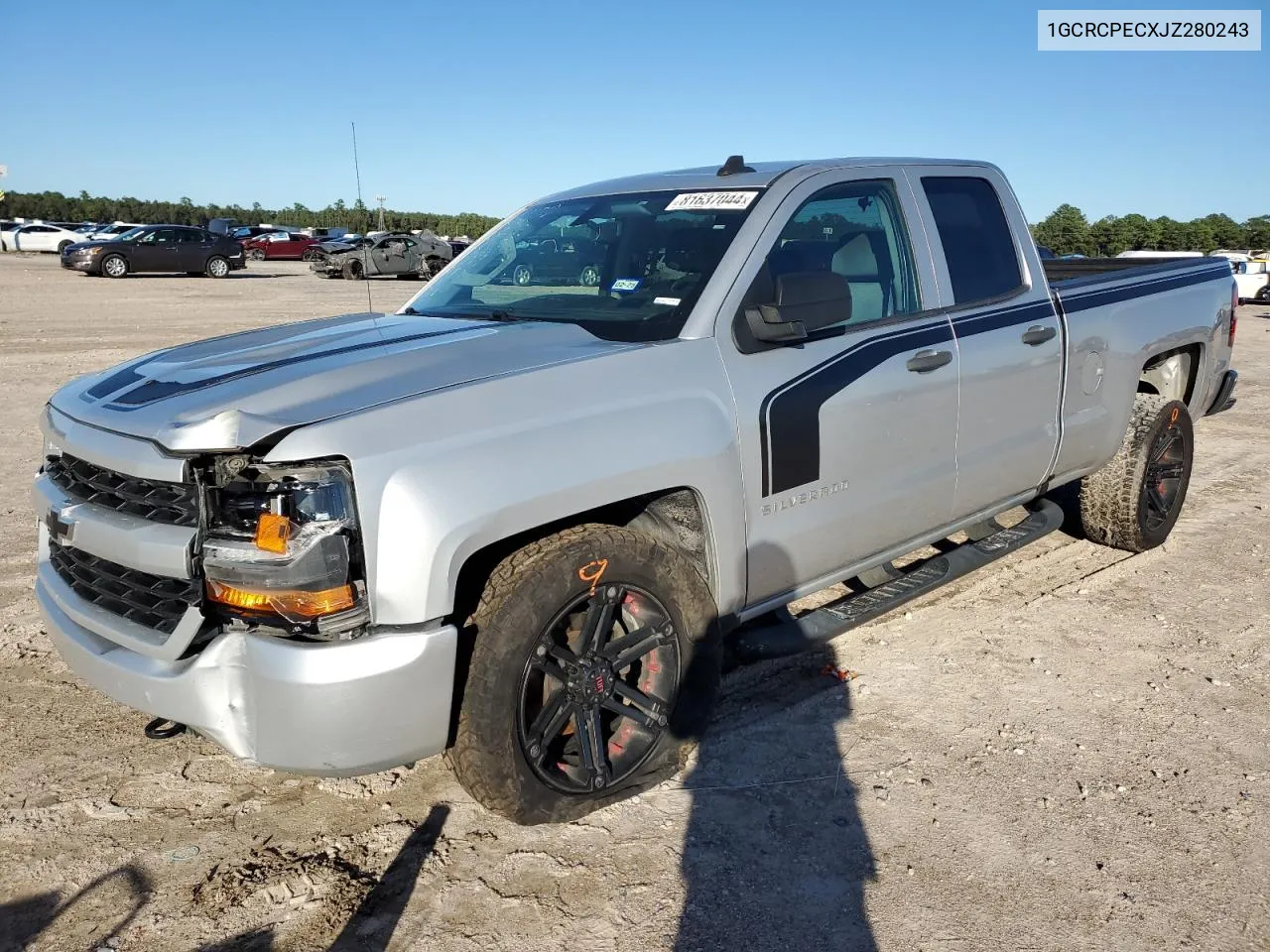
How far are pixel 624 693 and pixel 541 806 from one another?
406mm

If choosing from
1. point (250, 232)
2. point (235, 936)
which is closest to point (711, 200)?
point (235, 936)

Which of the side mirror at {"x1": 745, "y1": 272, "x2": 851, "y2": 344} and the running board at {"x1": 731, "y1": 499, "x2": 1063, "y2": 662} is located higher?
the side mirror at {"x1": 745, "y1": 272, "x2": 851, "y2": 344}

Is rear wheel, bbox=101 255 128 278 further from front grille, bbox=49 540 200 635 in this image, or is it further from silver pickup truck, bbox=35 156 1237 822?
front grille, bbox=49 540 200 635

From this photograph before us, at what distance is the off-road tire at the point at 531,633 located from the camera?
2697 mm

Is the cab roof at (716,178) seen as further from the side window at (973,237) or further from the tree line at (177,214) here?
the tree line at (177,214)

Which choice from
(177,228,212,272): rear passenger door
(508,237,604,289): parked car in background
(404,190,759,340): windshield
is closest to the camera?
(404,190,759,340): windshield

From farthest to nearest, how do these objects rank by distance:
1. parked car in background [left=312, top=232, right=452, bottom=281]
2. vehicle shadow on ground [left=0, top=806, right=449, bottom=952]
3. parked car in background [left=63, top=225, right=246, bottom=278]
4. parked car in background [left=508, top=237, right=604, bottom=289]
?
parked car in background [left=63, top=225, right=246, bottom=278] < parked car in background [left=312, top=232, right=452, bottom=281] < parked car in background [left=508, top=237, right=604, bottom=289] < vehicle shadow on ground [left=0, top=806, right=449, bottom=952]

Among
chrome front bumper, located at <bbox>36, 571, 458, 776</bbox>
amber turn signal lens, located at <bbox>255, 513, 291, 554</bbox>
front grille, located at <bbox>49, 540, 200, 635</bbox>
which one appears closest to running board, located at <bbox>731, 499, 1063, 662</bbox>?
chrome front bumper, located at <bbox>36, 571, 458, 776</bbox>

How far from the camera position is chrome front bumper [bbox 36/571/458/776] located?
2473mm

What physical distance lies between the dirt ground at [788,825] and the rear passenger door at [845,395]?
64 centimetres

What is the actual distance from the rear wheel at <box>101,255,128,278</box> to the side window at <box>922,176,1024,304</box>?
30041 mm

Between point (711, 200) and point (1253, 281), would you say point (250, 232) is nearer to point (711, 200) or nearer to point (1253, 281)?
point (1253, 281)

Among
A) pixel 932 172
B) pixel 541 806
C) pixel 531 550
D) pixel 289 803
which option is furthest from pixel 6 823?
A: pixel 932 172

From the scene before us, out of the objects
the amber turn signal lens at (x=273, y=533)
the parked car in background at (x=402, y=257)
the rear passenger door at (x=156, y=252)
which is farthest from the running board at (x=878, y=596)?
the rear passenger door at (x=156, y=252)
